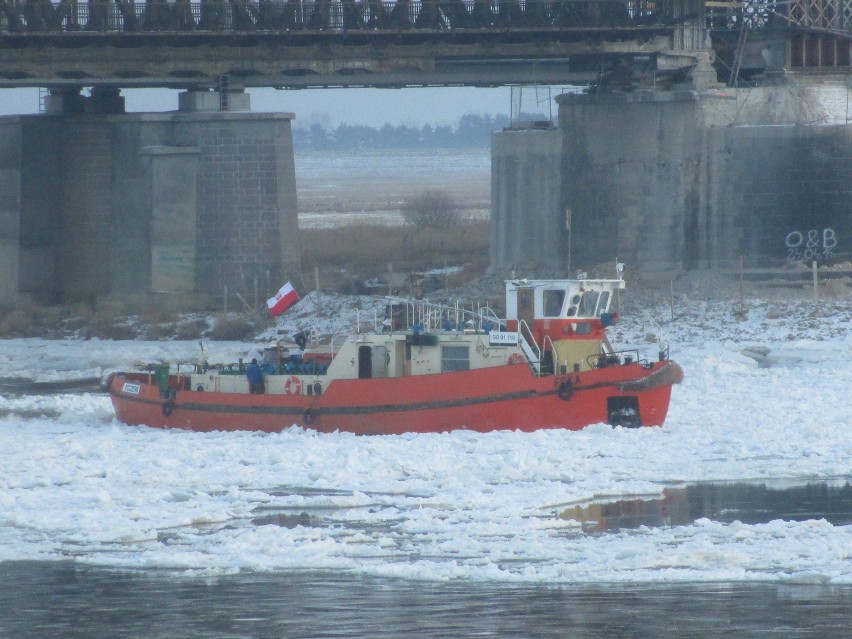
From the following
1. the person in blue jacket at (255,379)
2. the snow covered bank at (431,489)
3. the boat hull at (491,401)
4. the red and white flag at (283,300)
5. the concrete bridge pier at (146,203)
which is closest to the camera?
the snow covered bank at (431,489)

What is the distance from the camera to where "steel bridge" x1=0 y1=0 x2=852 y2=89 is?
4116cm

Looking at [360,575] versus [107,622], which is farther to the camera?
[360,575]

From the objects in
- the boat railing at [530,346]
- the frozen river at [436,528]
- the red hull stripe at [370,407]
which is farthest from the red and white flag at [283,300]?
the boat railing at [530,346]

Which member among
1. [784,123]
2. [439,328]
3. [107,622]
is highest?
[784,123]

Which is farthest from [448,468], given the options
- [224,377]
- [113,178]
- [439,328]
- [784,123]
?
[113,178]

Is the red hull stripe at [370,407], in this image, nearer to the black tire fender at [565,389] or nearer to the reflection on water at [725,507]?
the black tire fender at [565,389]

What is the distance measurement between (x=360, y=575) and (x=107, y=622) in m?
2.67

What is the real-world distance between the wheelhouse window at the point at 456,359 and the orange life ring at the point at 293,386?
2448mm

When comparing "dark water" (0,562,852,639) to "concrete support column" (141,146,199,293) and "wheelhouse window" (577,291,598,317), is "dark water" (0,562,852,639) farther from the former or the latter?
"concrete support column" (141,146,199,293)

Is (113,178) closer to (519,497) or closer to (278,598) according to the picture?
(519,497)

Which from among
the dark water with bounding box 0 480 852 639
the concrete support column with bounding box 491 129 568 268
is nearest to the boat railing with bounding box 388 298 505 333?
the dark water with bounding box 0 480 852 639

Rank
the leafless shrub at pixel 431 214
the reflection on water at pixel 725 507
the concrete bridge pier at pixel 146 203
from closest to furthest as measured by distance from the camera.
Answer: the reflection on water at pixel 725 507
the concrete bridge pier at pixel 146 203
the leafless shrub at pixel 431 214

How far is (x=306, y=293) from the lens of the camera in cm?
4500

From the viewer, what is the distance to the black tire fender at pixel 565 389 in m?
24.8
